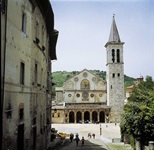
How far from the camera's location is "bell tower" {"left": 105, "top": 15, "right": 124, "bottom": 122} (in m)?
57.2

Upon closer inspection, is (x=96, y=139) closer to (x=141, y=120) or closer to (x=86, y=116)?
(x=141, y=120)

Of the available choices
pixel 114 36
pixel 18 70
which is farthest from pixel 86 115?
pixel 18 70

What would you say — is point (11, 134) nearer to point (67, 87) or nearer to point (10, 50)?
point (10, 50)

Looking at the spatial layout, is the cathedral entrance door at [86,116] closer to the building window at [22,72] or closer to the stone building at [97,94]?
the stone building at [97,94]

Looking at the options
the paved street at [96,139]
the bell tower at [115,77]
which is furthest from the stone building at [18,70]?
the bell tower at [115,77]

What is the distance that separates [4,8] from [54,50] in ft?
57.4

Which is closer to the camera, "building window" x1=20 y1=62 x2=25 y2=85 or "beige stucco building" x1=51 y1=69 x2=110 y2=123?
"building window" x1=20 y1=62 x2=25 y2=85

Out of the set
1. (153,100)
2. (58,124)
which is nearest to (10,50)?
(153,100)

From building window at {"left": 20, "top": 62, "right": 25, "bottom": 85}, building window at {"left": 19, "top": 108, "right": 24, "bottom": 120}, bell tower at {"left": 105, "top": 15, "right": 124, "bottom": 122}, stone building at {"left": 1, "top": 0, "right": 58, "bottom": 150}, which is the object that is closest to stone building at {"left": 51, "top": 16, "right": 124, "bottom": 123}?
bell tower at {"left": 105, "top": 15, "right": 124, "bottom": 122}

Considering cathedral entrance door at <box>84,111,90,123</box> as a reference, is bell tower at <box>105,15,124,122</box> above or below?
above

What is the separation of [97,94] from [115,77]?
699cm

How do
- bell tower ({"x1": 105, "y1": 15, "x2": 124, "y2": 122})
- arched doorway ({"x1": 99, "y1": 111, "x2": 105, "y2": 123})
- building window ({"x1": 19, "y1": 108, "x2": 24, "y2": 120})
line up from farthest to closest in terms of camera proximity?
1. arched doorway ({"x1": 99, "y1": 111, "x2": 105, "y2": 123})
2. bell tower ({"x1": 105, "y1": 15, "x2": 124, "y2": 122})
3. building window ({"x1": 19, "y1": 108, "x2": 24, "y2": 120})

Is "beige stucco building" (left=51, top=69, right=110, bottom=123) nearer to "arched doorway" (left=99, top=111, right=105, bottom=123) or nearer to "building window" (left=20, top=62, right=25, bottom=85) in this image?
"arched doorway" (left=99, top=111, right=105, bottom=123)

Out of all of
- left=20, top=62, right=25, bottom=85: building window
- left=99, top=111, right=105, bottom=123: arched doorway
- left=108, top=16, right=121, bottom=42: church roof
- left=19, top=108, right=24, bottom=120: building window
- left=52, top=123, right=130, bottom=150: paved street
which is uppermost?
left=108, top=16, right=121, bottom=42: church roof
